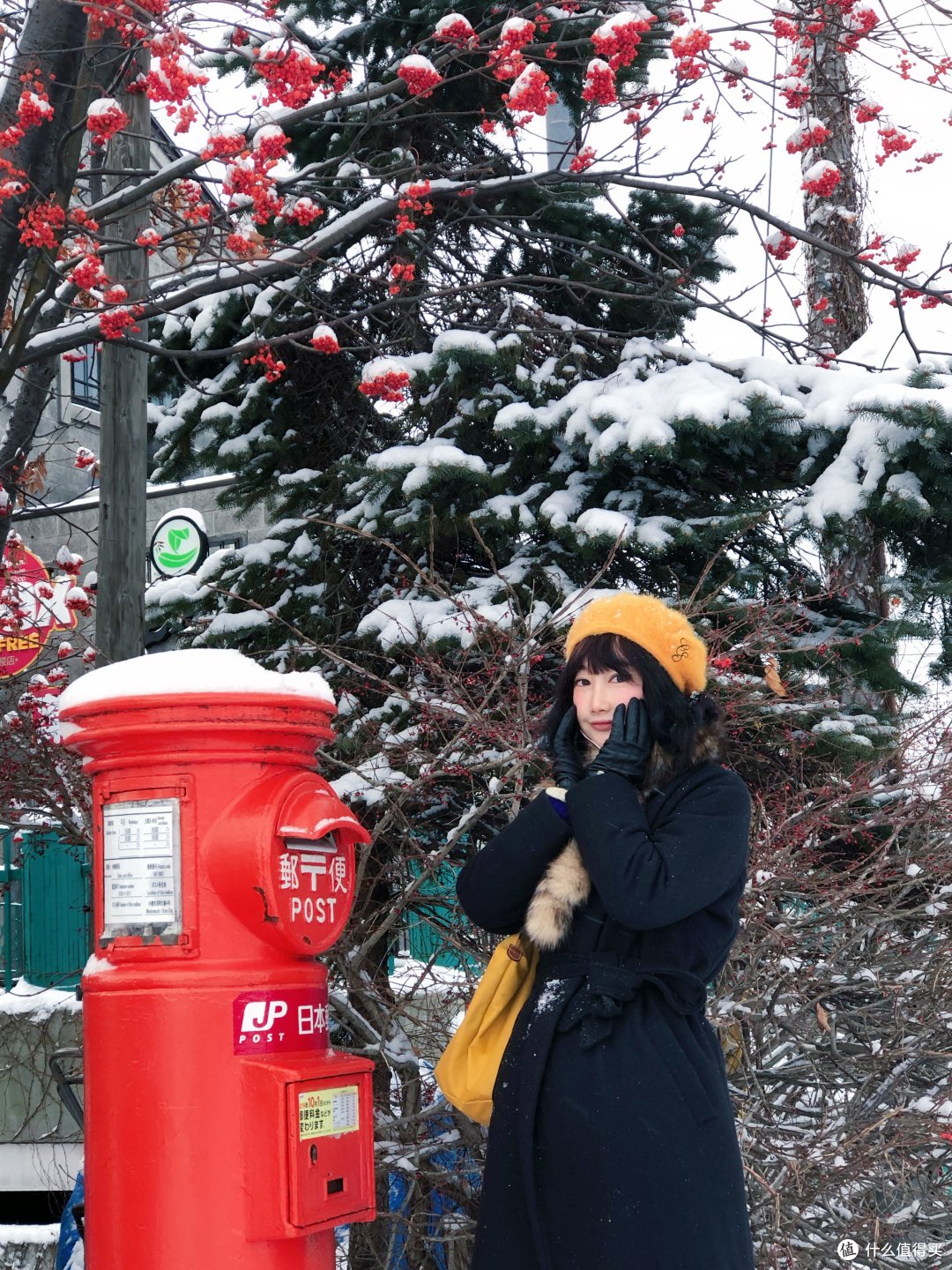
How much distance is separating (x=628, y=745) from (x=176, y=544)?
7695 mm

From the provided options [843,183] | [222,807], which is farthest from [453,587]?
[843,183]

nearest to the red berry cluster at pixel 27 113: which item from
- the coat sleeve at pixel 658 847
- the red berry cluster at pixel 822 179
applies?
the coat sleeve at pixel 658 847

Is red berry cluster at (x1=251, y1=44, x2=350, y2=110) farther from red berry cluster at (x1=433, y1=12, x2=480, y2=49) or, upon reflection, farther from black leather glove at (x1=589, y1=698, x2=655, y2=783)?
black leather glove at (x1=589, y1=698, x2=655, y2=783)

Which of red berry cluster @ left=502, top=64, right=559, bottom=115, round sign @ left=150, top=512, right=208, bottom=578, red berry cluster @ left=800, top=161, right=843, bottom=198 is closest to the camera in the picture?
red berry cluster @ left=502, top=64, right=559, bottom=115

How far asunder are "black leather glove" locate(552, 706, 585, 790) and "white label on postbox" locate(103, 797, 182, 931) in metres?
0.77

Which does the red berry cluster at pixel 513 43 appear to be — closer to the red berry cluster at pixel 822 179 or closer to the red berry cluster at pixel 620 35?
the red berry cluster at pixel 620 35

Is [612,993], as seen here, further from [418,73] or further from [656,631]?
[418,73]

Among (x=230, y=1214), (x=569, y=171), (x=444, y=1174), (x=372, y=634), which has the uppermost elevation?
(x=569, y=171)

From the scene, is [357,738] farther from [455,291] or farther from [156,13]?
[156,13]

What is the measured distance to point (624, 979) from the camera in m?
2.32

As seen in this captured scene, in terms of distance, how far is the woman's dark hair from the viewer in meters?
2.49

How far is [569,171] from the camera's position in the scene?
5602 millimetres

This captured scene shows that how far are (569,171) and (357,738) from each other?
8.97 feet

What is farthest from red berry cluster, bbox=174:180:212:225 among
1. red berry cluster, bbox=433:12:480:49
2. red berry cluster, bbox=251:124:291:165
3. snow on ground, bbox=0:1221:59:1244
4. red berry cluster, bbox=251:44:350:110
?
snow on ground, bbox=0:1221:59:1244
